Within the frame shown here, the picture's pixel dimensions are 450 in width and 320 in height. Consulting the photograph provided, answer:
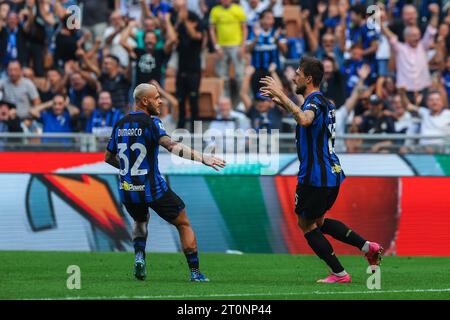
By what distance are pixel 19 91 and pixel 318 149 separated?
35.8ft

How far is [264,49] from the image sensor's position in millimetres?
21547

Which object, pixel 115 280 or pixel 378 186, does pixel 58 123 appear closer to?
pixel 378 186

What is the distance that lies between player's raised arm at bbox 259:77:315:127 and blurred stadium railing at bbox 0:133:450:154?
5.91 metres

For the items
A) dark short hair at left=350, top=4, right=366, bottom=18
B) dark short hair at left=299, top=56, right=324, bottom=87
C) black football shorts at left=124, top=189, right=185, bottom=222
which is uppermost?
dark short hair at left=350, top=4, right=366, bottom=18

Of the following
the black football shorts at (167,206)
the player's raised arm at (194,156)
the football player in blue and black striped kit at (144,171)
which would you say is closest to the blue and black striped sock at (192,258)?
the football player in blue and black striped kit at (144,171)

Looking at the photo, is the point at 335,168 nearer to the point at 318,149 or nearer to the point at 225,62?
the point at 318,149

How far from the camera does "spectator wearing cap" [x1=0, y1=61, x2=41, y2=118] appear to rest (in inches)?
852

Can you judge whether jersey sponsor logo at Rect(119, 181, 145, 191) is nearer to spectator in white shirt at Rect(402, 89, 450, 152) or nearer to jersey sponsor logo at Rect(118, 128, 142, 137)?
jersey sponsor logo at Rect(118, 128, 142, 137)

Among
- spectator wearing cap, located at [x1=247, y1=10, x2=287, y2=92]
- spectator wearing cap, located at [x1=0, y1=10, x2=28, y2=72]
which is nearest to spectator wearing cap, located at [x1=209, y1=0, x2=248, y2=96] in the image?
spectator wearing cap, located at [x1=247, y1=10, x2=287, y2=92]

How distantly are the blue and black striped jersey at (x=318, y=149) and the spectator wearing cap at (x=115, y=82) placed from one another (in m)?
9.28

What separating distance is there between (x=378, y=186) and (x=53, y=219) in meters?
4.60

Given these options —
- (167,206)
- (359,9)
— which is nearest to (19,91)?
(359,9)

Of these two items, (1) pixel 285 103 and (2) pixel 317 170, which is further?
(2) pixel 317 170

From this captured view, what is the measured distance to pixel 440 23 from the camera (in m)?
22.2
